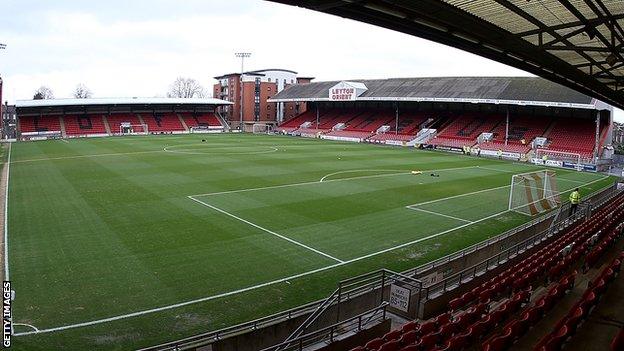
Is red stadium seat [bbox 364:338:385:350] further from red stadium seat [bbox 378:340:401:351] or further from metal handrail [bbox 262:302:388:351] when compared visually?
metal handrail [bbox 262:302:388:351]

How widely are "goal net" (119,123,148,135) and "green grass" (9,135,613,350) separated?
3537cm

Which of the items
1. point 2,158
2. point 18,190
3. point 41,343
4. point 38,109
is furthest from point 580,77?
point 38,109

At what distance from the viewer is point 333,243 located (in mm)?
17688

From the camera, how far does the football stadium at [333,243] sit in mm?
8914

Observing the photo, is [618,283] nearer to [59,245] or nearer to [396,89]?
[59,245]

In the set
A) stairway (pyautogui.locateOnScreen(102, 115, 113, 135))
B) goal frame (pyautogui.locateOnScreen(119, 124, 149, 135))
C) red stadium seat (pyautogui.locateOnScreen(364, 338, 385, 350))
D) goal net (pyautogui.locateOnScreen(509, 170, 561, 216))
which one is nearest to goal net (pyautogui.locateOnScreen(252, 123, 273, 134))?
goal frame (pyautogui.locateOnScreen(119, 124, 149, 135))

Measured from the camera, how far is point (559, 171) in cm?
4262

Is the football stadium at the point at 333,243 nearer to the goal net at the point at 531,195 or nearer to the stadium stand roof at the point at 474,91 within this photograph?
the goal net at the point at 531,195

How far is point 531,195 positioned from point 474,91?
34785 mm

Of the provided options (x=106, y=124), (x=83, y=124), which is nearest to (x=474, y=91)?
(x=106, y=124)

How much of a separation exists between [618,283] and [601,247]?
278cm

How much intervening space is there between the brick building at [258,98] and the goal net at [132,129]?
19.6 m

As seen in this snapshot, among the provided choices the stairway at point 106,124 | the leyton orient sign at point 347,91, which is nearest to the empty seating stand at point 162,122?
the stairway at point 106,124

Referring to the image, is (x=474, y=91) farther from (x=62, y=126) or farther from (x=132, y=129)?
(x=62, y=126)
